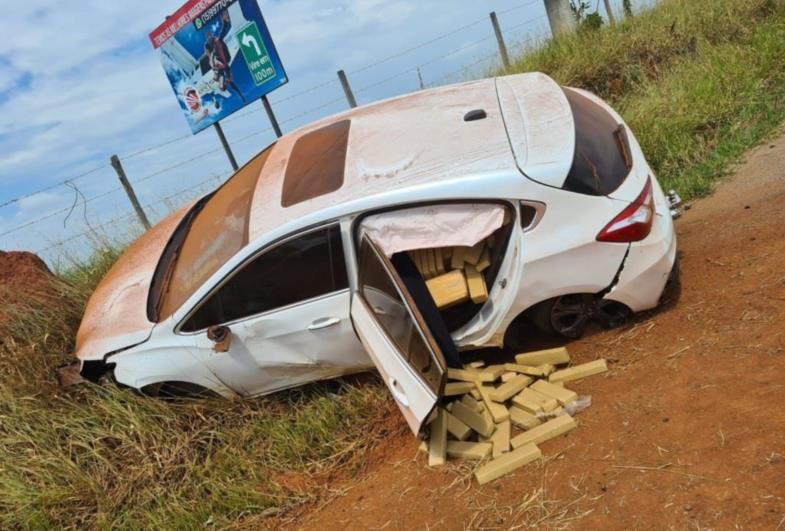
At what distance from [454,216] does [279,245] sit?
1052 mm

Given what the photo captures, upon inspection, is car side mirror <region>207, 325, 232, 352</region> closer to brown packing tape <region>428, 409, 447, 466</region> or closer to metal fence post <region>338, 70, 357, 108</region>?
brown packing tape <region>428, 409, 447, 466</region>

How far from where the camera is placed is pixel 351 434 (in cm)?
402

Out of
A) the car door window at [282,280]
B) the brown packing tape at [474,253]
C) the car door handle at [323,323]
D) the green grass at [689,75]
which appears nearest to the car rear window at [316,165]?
the car door window at [282,280]

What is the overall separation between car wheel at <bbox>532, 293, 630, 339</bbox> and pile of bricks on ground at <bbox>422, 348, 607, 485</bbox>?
17cm

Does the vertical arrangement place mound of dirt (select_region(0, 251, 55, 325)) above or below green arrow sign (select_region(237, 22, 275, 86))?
below

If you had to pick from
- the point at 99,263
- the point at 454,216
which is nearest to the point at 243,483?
the point at 454,216

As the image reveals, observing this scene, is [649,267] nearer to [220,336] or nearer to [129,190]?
[220,336]

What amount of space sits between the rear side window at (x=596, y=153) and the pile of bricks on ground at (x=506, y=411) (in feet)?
3.31

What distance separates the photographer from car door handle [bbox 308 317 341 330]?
12.4 feet

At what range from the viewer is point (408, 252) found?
3734 millimetres

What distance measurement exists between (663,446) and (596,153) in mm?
A: 1656

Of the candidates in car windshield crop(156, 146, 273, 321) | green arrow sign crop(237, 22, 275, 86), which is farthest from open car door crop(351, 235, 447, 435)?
green arrow sign crop(237, 22, 275, 86)

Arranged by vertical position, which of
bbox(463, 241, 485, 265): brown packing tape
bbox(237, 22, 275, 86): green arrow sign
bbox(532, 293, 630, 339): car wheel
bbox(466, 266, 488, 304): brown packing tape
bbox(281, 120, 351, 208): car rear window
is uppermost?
bbox(237, 22, 275, 86): green arrow sign

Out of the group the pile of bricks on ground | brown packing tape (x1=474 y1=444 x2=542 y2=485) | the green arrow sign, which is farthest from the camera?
the green arrow sign
